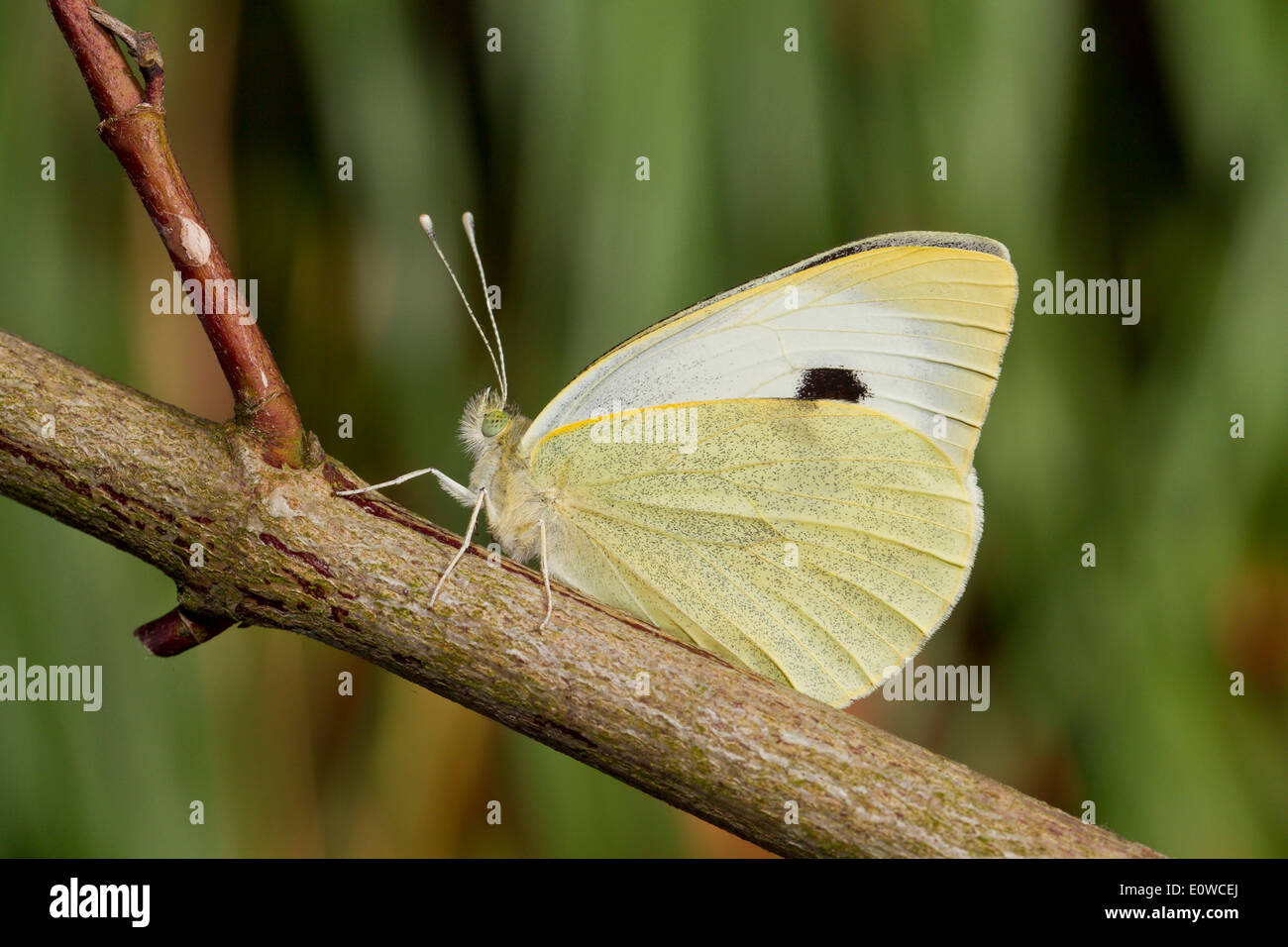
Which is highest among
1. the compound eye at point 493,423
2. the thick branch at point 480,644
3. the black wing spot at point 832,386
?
the black wing spot at point 832,386

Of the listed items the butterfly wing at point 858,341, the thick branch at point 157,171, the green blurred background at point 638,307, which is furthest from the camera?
the green blurred background at point 638,307

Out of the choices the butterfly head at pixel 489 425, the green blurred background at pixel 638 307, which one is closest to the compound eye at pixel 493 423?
the butterfly head at pixel 489 425

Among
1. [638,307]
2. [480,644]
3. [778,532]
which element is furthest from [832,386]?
[480,644]

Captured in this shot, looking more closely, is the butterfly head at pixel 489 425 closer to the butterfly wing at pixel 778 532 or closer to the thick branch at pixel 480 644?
the butterfly wing at pixel 778 532

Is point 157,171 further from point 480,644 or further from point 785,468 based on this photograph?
point 785,468

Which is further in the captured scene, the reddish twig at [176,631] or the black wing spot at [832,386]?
the black wing spot at [832,386]

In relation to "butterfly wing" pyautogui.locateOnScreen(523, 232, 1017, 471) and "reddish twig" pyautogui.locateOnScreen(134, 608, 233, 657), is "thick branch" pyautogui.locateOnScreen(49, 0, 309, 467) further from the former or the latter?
"butterfly wing" pyautogui.locateOnScreen(523, 232, 1017, 471)
